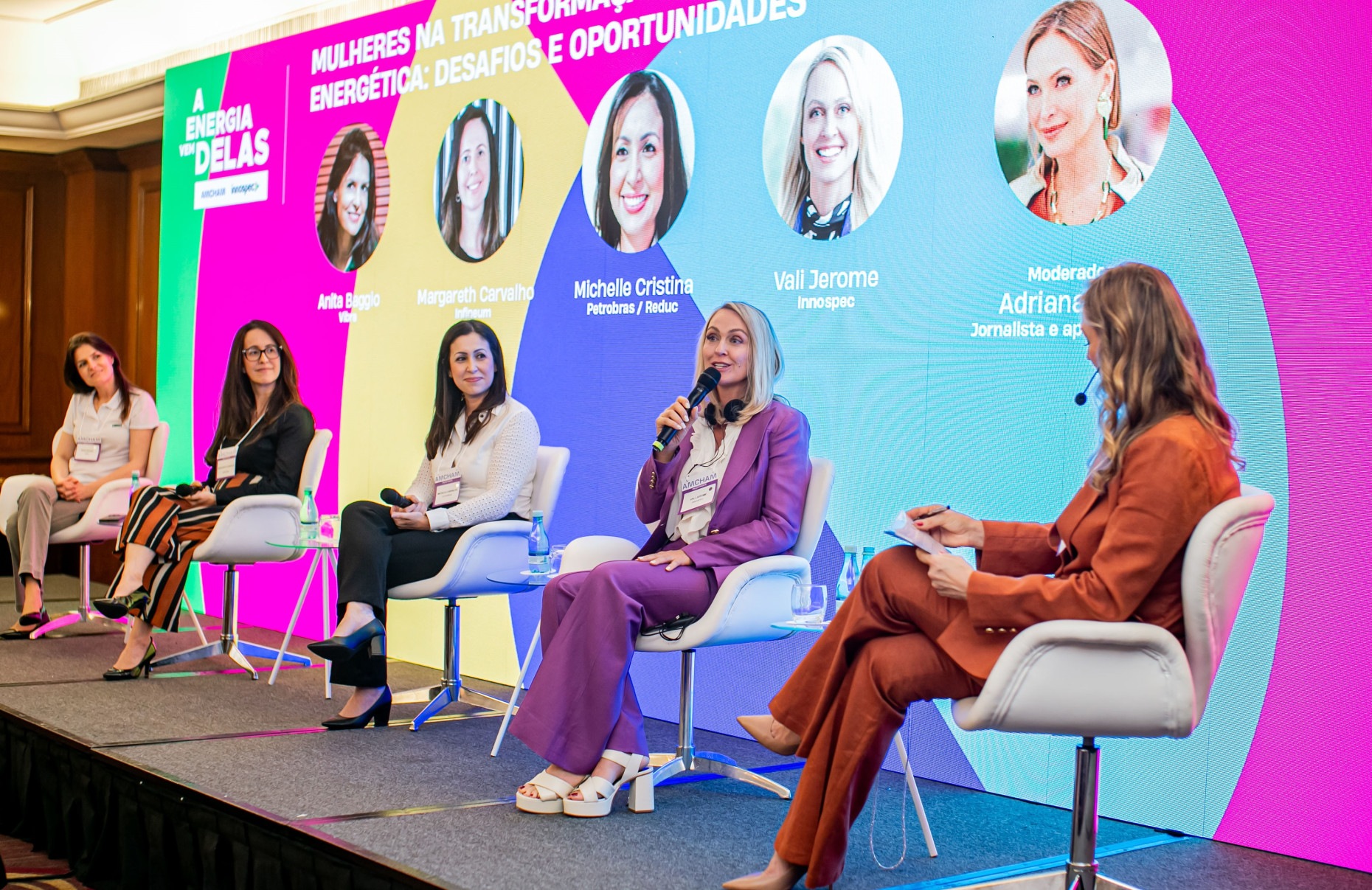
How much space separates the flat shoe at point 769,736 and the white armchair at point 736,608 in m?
0.53

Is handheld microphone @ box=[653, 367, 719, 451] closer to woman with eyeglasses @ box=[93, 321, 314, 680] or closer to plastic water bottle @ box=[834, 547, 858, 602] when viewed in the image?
plastic water bottle @ box=[834, 547, 858, 602]

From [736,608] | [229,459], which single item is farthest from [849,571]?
[229,459]

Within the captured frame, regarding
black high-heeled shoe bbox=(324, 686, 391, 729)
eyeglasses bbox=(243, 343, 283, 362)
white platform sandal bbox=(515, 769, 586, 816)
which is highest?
eyeglasses bbox=(243, 343, 283, 362)

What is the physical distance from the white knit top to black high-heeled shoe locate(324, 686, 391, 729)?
0.60 metres

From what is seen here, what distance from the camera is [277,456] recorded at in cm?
554

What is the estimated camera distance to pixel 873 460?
436 cm

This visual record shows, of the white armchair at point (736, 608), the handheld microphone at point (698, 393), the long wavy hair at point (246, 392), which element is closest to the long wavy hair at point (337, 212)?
the long wavy hair at point (246, 392)

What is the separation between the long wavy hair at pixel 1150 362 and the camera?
2.65 metres

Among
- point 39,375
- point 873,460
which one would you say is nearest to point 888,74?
point 873,460

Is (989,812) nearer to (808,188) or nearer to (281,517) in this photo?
(808,188)

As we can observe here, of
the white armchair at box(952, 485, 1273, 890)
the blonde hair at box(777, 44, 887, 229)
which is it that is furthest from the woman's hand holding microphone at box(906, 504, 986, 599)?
the blonde hair at box(777, 44, 887, 229)

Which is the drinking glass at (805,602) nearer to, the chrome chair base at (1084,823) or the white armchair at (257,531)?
the chrome chair base at (1084,823)

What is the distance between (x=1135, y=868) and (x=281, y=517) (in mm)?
3487

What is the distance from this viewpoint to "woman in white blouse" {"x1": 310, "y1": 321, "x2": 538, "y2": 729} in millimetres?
4410
